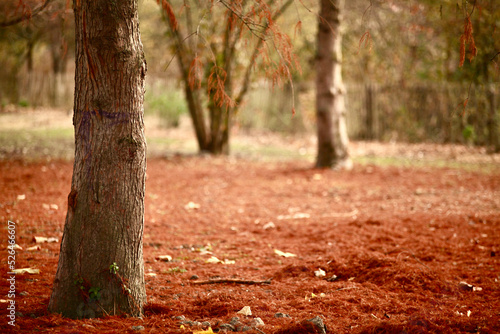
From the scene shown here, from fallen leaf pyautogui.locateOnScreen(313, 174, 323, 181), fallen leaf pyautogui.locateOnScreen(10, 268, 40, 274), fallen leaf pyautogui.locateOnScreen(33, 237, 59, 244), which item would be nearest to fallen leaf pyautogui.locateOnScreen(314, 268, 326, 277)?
fallen leaf pyautogui.locateOnScreen(10, 268, 40, 274)

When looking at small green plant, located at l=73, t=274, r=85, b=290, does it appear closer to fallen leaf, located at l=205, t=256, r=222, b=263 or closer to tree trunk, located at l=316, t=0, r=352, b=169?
fallen leaf, located at l=205, t=256, r=222, b=263

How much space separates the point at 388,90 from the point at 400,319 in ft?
41.0

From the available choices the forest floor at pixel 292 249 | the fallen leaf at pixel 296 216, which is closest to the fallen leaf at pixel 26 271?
the forest floor at pixel 292 249

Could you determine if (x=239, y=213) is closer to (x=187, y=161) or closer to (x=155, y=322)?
(x=155, y=322)

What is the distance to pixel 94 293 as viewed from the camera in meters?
2.54

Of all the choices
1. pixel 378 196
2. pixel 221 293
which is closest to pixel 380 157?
pixel 378 196

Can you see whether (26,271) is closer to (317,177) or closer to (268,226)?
(268,226)

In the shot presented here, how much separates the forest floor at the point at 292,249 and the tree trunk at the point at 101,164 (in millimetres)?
170

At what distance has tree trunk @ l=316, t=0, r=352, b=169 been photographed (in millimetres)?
9070

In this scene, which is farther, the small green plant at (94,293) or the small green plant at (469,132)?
the small green plant at (469,132)

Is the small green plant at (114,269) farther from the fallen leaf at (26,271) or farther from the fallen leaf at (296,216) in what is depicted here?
the fallen leaf at (296,216)

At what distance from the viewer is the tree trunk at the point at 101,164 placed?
252 centimetres

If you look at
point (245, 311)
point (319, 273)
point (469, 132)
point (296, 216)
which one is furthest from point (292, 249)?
point (469, 132)

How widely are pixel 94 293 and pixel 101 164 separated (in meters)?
0.73
